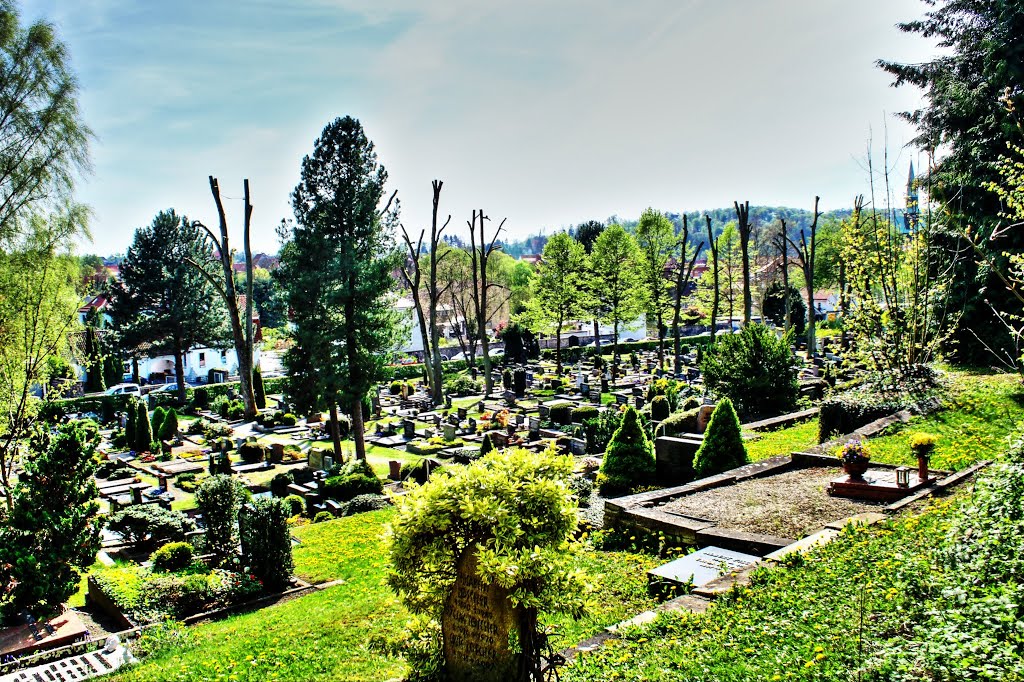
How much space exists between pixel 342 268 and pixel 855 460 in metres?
17.1

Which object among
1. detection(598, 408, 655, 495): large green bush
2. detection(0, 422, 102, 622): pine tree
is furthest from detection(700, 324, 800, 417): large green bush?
detection(0, 422, 102, 622): pine tree

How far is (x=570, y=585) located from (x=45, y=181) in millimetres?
17978

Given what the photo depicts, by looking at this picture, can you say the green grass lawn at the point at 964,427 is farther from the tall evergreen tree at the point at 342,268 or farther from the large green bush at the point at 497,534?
the tall evergreen tree at the point at 342,268

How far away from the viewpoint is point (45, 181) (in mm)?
17766

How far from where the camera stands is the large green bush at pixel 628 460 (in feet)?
46.9

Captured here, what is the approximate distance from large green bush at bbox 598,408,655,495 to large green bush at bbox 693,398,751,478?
1152mm

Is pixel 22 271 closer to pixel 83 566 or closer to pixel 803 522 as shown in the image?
pixel 83 566

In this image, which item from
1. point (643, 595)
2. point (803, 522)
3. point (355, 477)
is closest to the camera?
point (643, 595)

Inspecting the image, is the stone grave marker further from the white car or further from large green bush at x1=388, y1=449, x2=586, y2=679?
the white car

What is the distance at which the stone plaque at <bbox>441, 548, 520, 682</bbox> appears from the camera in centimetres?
569

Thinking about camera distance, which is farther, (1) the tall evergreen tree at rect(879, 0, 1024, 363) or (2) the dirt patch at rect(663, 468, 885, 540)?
(1) the tall evergreen tree at rect(879, 0, 1024, 363)

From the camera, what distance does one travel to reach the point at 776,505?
11.1 m

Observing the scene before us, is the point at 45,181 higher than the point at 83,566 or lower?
higher

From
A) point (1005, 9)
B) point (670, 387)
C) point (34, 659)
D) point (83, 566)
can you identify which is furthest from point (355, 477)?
point (1005, 9)
